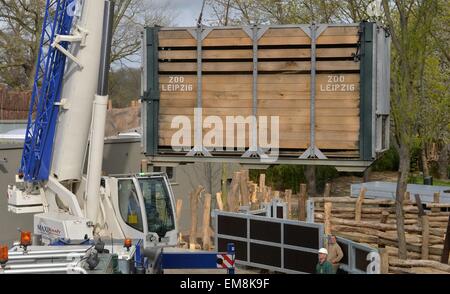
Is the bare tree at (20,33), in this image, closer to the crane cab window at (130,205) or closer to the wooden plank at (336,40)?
the crane cab window at (130,205)

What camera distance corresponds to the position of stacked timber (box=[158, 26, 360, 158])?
1083cm

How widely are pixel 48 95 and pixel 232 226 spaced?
557 centimetres

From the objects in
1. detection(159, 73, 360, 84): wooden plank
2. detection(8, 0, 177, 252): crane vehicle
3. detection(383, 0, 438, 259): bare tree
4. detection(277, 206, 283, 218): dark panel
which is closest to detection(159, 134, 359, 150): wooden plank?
detection(159, 73, 360, 84): wooden plank

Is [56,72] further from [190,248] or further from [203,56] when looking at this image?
[190,248]

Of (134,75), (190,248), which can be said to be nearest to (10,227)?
(190,248)

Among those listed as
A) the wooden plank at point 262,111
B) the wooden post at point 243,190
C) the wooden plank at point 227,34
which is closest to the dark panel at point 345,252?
the wooden plank at point 262,111

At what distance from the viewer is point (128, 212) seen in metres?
12.5

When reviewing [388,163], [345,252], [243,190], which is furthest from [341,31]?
[388,163]

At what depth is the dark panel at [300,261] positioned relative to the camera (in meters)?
13.7

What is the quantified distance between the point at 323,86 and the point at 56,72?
4.54m

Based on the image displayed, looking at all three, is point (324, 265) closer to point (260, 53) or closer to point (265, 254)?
point (260, 53)

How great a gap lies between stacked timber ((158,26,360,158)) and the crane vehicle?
3.87ft

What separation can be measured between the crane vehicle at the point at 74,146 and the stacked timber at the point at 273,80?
118 centimetres

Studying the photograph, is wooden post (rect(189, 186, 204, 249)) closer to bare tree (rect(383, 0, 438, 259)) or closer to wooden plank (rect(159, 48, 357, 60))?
bare tree (rect(383, 0, 438, 259))
